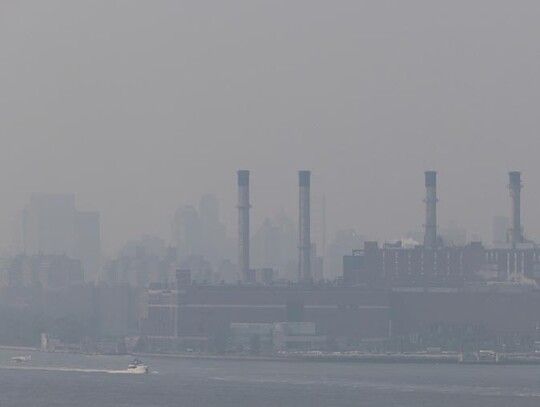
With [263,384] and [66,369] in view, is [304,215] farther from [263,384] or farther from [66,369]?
[263,384]

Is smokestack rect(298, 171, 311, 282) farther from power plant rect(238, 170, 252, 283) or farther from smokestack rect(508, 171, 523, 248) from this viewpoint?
smokestack rect(508, 171, 523, 248)

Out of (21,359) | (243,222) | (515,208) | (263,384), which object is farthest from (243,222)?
(263,384)

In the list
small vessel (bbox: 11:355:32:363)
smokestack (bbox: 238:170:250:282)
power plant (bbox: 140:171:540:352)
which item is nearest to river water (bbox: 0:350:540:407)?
small vessel (bbox: 11:355:32:363)

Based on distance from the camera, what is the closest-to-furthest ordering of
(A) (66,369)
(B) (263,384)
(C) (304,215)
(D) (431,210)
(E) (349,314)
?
(B) (263,384) → (A) (66,369) → (E) (349,314) → (D) (431,210) → (C) (304,215)

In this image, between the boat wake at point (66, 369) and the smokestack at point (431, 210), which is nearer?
the boat wake at point (66, 369)

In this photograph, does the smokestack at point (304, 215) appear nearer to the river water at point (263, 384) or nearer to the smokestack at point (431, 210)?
the smokestack at point (431, 210)

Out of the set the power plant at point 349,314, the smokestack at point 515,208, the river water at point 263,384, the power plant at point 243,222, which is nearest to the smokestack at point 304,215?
the power plant at point 243,222
